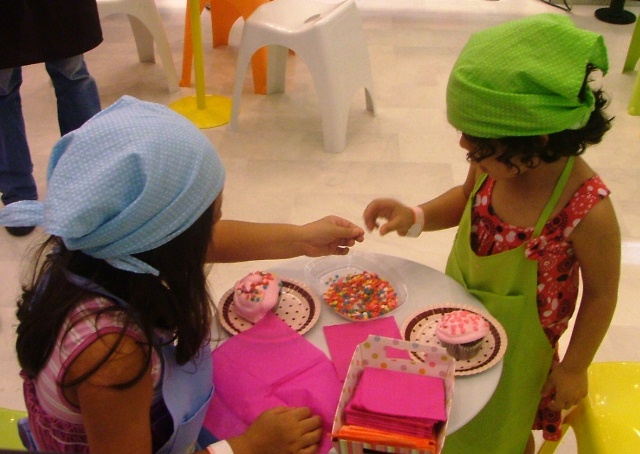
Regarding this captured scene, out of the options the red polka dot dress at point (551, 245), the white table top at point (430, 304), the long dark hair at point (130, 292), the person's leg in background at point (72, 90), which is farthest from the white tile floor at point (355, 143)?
the long dark hair at point (130, 292)

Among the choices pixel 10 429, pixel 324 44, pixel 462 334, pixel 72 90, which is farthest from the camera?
pixel 324 44

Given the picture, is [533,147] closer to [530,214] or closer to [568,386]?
[530,214]

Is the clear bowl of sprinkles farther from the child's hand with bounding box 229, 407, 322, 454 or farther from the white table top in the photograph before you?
the child's hand with bounding box 229, 407, 322, 454

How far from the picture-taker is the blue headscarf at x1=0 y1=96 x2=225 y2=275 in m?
0.77

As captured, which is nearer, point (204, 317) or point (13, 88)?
point (204, 317)

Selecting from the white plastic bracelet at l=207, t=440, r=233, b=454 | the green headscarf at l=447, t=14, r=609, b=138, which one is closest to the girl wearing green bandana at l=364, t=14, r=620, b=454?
the green headscarf at l=447, t=14, r=609, b=138

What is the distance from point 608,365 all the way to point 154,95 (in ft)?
8.89

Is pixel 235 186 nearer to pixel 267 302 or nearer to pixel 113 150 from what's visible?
pixel 267 302

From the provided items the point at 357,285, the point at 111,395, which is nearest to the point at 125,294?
the point at 111,395

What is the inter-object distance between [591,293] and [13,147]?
2.01 metres

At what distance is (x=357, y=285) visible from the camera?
1.23 metres

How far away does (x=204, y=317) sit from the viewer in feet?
3.18

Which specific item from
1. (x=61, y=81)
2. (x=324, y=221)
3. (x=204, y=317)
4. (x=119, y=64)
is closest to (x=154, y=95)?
(x=119, y=64)

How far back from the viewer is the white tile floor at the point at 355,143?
7.55 feet
